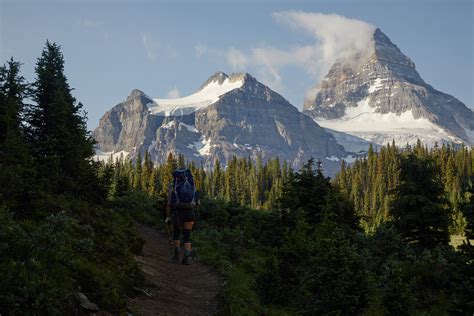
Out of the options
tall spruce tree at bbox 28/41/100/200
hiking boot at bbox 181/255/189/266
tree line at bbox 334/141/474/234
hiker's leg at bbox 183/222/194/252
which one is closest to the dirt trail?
hiking boot at bbox 181/255/189/266

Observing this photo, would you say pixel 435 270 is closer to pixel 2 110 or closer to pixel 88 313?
pixel 88 313

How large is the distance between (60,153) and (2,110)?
4.21 metres

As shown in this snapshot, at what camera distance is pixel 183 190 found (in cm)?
1214

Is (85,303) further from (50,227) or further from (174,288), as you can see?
(174,288)

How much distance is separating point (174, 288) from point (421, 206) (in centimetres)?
1196

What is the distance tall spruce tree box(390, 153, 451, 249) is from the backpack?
9.53 m

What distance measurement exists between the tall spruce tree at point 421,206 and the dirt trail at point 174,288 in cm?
918

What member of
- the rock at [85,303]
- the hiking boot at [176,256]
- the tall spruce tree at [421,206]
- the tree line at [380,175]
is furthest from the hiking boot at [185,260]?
the tree line at [380,175]

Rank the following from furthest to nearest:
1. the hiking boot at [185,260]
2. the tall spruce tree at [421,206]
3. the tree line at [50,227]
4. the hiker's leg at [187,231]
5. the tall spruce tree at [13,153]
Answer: the tall spruce tree at [421,206] < the hiking boot at [185,260] < the hiker's leg at [187,231] < the tall spruce tree at [13,153] < the tree line at [50,227]

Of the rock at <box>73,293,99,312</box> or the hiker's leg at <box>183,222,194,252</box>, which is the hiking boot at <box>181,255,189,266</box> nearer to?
the hiker's leg at <box>183,222,194,252</box>

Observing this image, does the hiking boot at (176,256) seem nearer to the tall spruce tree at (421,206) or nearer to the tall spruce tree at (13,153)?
the tall spruce tree at (13,153)

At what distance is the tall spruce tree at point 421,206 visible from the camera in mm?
17250

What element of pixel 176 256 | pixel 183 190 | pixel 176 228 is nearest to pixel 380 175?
pixel 176 256

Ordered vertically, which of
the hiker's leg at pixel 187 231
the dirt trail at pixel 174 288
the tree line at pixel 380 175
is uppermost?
the tree line at pixel 380 175
